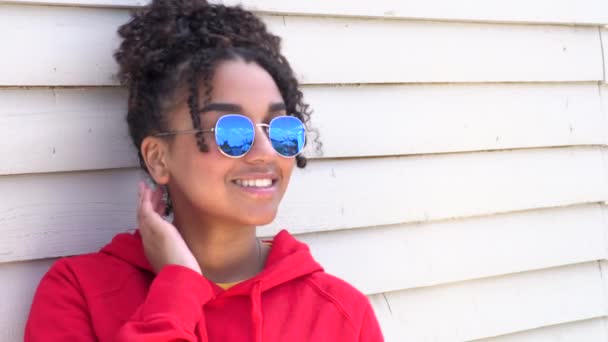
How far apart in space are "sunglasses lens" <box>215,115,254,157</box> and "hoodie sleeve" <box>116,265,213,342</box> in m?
0.33

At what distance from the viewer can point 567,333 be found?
11.3 feet

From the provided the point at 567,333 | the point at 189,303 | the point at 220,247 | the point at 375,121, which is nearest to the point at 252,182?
the point at 220,247

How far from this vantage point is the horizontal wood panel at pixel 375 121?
2.36 metres

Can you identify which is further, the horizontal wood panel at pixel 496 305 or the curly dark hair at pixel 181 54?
the horizontal wood panel at pixel 496 305

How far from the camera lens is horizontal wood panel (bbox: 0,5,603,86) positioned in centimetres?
235

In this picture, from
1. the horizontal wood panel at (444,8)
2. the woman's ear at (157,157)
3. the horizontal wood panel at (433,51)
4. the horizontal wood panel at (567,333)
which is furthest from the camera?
the horizontal wood panel at (567,333)

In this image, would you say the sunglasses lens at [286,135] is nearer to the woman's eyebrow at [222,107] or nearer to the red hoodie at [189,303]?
the woman's eyebrow at [222,107]

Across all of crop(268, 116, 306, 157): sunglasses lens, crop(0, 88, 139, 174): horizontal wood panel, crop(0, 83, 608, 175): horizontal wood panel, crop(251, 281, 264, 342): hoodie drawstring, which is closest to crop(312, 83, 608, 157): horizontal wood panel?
crop(0, 83, 608, 175): horizontal wood panel

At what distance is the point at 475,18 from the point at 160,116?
1.47 meters

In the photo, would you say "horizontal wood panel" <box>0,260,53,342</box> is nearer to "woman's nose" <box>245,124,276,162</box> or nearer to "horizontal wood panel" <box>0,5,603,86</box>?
"horizontal wood panel" <box>0,5,603,86</box>

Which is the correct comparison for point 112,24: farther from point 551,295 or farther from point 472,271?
point 551,295

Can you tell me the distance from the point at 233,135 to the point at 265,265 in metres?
0.44

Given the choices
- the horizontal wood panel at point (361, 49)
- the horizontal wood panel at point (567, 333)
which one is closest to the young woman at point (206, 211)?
the horizontal wood panel at point (361, 49)

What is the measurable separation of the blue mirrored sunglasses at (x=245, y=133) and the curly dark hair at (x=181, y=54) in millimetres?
59
